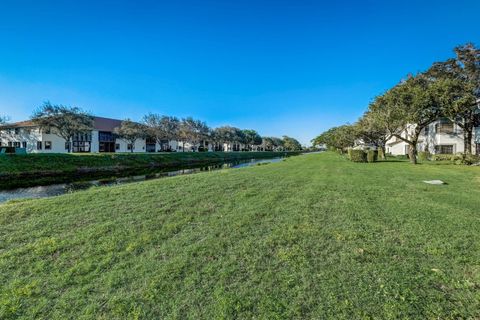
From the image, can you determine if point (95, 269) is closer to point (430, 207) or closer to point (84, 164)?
point (430, 207)

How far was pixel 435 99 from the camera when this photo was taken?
22.4 metres

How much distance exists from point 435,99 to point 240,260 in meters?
26.3

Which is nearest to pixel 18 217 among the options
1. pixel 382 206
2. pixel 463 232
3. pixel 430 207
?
pixel 382 206

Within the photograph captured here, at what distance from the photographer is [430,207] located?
7.09 m

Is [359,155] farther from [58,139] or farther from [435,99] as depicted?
[58,139]

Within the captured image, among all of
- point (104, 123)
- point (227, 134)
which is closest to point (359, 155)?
point (104, 123)

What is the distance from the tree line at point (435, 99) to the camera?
22.2m

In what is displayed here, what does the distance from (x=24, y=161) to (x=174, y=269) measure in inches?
1213

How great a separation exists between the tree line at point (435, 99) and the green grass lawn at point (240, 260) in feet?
63.9

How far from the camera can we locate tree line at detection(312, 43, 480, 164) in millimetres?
22250

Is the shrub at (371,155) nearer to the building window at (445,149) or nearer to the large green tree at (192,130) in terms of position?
the building window at (445,149)

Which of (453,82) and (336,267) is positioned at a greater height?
(453,82)

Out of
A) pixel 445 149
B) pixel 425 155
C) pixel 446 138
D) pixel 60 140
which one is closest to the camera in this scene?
pixel 425 155

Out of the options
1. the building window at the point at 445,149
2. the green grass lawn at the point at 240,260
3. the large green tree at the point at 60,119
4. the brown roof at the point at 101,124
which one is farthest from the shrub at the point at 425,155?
the brown roof at the point at 101,124
